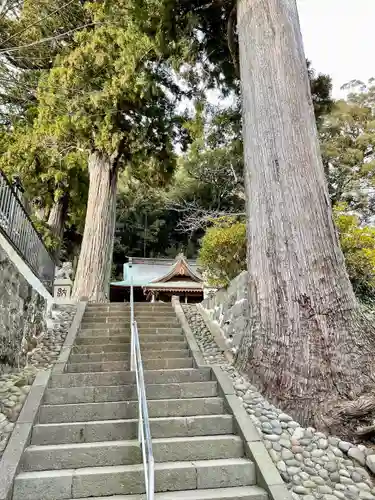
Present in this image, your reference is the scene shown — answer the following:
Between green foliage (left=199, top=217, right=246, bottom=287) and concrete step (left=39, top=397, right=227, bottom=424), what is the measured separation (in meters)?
2.98

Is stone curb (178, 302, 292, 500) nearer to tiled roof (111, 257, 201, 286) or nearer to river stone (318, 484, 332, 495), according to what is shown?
river stone (318, 484, 332, 495)

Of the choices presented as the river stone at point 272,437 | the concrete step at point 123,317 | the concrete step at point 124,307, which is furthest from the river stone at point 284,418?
the concrete step at point 124,307

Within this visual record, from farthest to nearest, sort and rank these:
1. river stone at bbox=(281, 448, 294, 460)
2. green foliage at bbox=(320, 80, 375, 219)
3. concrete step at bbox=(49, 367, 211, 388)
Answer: green foliage at bbox=(320, 80, 375, 219) → concrete step at bbox=(49, 367, 211, 388) → river stone at bbox=(281, 448, 294, 460)

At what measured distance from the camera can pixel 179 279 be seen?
15.2 meters

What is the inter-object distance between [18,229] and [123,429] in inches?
142

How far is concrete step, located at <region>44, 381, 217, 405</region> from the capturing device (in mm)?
3611

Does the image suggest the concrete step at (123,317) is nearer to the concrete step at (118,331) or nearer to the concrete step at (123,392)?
the concrete step at (118,331)

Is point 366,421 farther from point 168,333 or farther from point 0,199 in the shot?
point 0,199

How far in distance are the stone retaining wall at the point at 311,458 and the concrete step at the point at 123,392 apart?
0.47 m

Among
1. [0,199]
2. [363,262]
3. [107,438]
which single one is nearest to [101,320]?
[0,199]

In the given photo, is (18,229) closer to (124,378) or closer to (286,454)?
(124,378)

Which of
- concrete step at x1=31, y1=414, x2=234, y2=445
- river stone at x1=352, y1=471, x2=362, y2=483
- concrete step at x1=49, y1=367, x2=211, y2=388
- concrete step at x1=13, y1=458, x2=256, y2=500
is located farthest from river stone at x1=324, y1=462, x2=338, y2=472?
concrete step at x1=49, y1=367, x2=211, y2=388

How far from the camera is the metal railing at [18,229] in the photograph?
5.08 metres

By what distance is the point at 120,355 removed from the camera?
15.5ft
